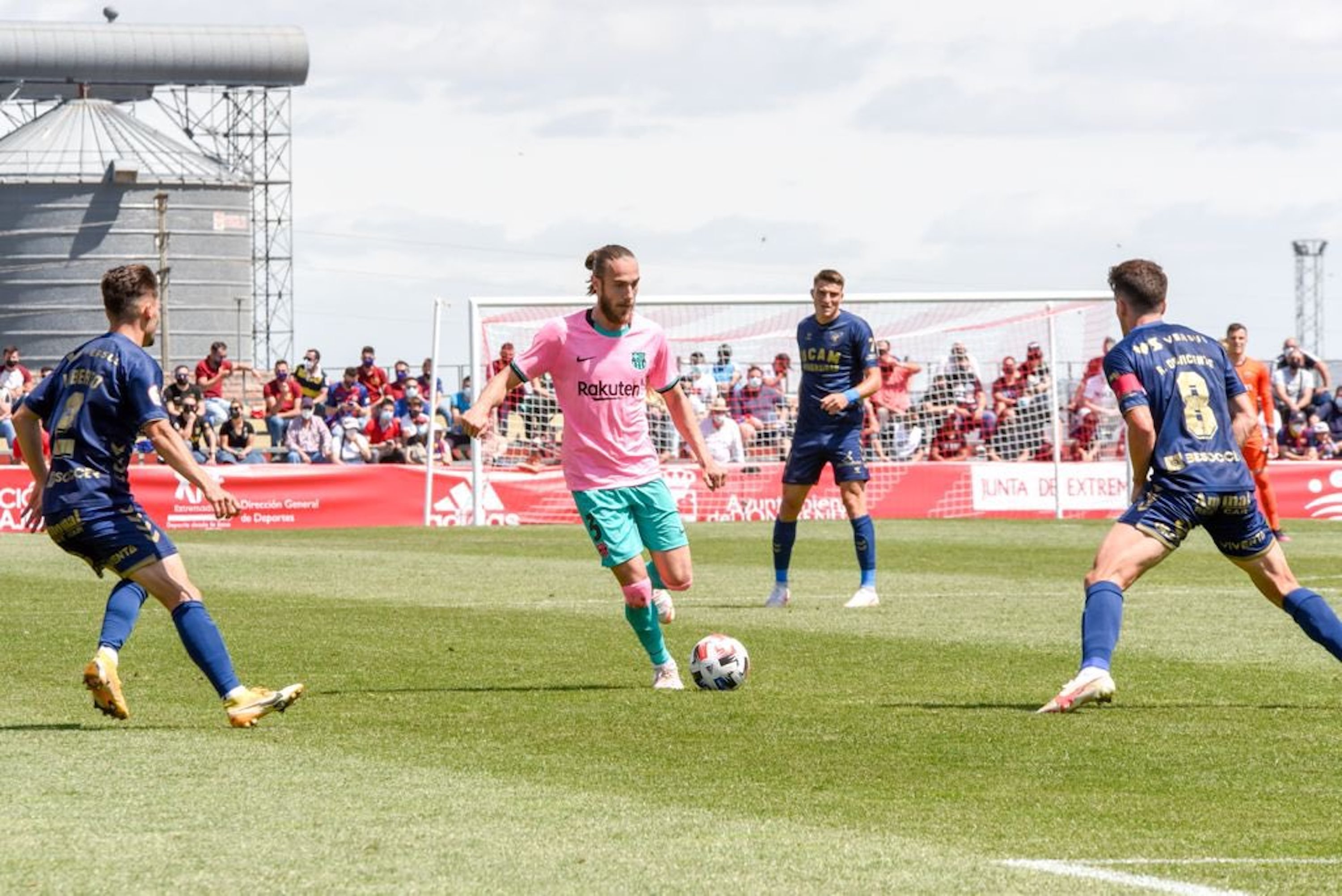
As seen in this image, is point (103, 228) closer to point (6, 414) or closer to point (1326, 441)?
point (6, 414)

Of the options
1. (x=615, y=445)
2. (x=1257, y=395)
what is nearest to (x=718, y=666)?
(x=615, y=445)

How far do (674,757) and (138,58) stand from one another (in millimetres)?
70131

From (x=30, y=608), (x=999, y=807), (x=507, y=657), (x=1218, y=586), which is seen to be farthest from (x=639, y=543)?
(x=1218, y=586)

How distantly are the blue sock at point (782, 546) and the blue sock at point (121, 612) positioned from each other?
7139 millimetres

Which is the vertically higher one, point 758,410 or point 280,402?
point 280,402

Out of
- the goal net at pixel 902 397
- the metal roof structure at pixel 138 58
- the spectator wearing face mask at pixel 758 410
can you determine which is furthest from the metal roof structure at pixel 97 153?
the spectator wearing face mask at pixel 758 410

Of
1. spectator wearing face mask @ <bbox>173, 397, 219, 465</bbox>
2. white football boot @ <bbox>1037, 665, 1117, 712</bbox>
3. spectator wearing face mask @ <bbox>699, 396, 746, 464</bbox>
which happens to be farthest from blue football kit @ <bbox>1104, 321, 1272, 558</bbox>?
spectator wearing face mask @ <bbox>173, 397, 219, 465</bbox>

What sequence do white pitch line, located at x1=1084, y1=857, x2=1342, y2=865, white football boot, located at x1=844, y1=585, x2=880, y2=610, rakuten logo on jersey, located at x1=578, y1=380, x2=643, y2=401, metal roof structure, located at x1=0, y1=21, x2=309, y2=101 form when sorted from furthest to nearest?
1. metal roof structure, located at x1=0, y1=21, x2=309, y2=101
2. white football boot, located at x1=844, y1=585, x2=880, y2=610
3. rakuten logo on jersey, located at x1=578, y1=380, x2=643, y2=401
4. white pitch line, located at x1=1084, y1=857, x2=1342, y2=865

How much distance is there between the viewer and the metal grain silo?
2776 inches

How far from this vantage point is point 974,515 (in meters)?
31.6

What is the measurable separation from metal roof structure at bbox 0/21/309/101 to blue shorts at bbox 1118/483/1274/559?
6887cm

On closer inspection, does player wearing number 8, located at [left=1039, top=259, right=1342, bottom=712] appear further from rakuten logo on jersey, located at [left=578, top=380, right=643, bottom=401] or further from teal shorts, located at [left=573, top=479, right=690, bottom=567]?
rakuten logo on jersey, located at [left=578, top=380, right=643, bottom=401]

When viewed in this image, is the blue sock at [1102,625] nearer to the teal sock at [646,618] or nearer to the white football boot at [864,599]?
the teal sock at [646,618]

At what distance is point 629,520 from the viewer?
1059 cm
